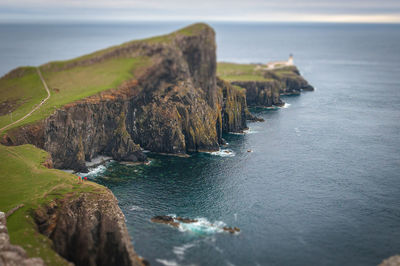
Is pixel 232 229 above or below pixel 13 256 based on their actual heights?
below

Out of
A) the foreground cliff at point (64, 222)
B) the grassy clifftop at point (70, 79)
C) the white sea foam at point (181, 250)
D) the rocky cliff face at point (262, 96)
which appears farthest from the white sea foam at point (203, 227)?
the rocky cliff face at point (262, 96)

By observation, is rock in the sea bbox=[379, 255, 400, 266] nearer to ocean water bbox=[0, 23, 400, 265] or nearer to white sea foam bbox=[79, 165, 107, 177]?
ocean water bbox=[0, 23, 400, 265]

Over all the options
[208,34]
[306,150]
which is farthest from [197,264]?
[208,34]

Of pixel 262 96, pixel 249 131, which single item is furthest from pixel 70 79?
pixel 262 96

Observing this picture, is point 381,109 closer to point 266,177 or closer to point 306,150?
point 306,150

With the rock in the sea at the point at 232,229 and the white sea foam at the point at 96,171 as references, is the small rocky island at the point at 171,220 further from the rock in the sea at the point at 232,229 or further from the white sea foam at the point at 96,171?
the white sea foam at the point at 96,171

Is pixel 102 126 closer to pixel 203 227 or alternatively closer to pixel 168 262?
pixel 203 227
